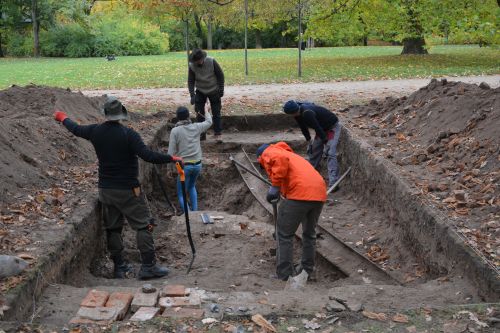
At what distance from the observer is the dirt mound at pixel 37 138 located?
8094mm

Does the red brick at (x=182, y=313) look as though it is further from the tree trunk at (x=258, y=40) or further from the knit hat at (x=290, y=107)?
the tree trunk at (x=258, y=40)

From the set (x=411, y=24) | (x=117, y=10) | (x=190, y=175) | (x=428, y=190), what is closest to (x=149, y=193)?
(x=190, y=175)

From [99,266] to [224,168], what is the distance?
499 centimetres

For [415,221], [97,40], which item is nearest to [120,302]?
[415,221]

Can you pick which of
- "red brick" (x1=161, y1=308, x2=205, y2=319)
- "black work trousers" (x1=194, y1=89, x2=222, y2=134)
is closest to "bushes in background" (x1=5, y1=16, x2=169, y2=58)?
"black work trousers" (x1=194, y1=89, x2=222, y2=134)

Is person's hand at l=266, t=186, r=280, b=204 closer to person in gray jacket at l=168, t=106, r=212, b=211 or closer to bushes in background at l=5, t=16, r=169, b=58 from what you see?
person in gray jacket at l=168, t=106, r=212, b=211

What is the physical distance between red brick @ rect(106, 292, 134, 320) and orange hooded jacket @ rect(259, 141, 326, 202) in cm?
215

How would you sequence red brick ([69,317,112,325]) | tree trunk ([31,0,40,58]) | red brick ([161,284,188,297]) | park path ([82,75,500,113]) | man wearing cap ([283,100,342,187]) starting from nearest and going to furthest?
red brick ([69,317,112,325]) → red brick ([161,284,188,297]) → man wearing cap ([283,100,342,187]) → park path ([82,75,500,113]) → tree trunk ([31,0,40,58])

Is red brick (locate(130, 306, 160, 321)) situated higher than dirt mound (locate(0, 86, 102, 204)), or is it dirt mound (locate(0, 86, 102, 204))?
dirt mound (locate(0, 86, 102, 204))

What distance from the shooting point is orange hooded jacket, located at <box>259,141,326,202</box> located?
21.6 ft

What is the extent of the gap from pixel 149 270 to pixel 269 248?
1920mm

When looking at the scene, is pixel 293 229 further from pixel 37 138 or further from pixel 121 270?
pixel 37 138

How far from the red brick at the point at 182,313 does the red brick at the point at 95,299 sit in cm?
58

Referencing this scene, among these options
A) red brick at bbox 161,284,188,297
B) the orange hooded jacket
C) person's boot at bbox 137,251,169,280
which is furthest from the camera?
person's boot at bbox 137,251,169,280
